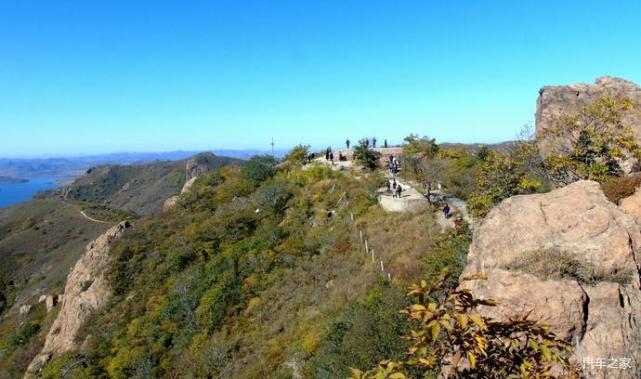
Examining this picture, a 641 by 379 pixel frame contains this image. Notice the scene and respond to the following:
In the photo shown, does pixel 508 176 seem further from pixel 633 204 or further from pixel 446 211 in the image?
pixel 633 204

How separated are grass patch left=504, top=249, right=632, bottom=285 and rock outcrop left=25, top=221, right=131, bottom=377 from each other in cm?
2360

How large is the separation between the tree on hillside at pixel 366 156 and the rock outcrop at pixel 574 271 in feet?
77.9

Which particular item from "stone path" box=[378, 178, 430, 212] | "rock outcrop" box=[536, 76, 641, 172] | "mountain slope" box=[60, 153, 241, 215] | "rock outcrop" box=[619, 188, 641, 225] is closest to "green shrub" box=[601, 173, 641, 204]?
"rock outcrop" box=[619, 188, 641, 225]

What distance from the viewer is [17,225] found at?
258ft

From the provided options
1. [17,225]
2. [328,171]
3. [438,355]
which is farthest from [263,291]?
[17,225]

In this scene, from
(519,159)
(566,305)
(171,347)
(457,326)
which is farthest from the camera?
(171,347)

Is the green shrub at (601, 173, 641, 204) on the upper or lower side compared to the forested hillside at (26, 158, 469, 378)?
upper

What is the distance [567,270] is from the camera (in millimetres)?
7035

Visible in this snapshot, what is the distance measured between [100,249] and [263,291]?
17.5 m

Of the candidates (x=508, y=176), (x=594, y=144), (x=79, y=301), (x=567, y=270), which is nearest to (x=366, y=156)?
(x=508, y=176)

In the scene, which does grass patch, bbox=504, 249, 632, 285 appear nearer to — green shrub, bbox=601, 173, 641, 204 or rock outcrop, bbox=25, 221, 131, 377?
green shrub, bbox=601, 173, 641, 204

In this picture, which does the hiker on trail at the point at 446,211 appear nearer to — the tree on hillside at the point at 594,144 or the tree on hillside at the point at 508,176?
the tree on hillside at the point at 508,176

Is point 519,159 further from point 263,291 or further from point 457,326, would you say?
point 457,326

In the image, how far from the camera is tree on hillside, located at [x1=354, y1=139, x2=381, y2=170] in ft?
106
